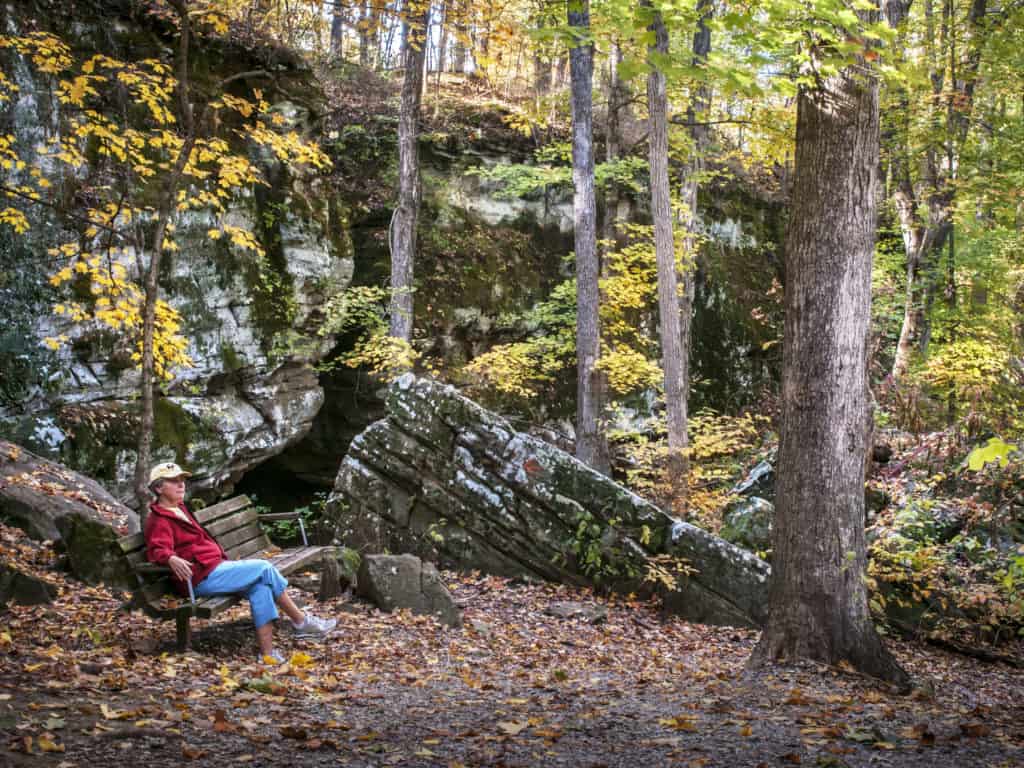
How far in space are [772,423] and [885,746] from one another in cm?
1231

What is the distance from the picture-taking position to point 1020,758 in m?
3.47

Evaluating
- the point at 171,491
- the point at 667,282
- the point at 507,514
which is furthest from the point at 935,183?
the point at 171,491

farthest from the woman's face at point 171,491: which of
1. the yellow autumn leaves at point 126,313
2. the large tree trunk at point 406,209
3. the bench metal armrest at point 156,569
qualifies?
the large tree trunk at point 406,209

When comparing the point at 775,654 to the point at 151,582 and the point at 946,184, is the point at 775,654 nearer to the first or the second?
the point at 151,582

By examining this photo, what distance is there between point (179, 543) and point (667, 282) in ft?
27.8

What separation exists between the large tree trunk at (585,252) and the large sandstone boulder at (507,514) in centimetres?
466

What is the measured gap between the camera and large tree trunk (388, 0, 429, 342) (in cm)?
1397

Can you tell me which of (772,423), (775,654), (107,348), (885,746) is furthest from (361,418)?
(885,746)

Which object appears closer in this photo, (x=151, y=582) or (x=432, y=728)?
(x=432, y=728)

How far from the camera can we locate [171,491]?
538 centimetres

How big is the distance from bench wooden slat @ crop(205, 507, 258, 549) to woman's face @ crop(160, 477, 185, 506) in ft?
3.09

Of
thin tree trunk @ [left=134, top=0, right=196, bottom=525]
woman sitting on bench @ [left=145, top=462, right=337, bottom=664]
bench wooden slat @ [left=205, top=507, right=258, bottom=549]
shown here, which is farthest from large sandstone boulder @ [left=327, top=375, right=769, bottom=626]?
woman sitting on bench @ [left=145, top=462, right=337, bottom=664]

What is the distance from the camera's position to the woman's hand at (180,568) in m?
5.01

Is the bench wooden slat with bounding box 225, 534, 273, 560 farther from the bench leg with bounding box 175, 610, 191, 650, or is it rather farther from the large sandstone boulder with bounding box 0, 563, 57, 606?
the bench leg with bounding box 175, 610, 191, 650
